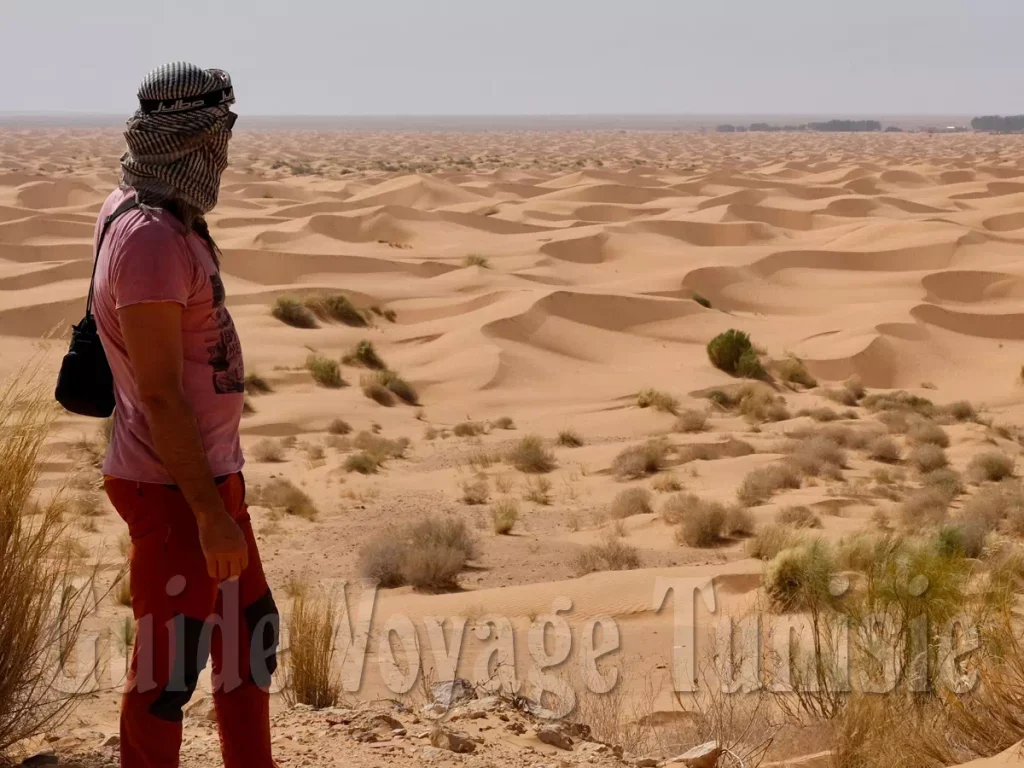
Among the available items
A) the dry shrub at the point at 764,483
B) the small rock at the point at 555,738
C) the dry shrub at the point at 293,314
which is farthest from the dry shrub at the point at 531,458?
the dry shrub at the point at 293,314

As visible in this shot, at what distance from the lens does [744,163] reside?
6444 centimetres

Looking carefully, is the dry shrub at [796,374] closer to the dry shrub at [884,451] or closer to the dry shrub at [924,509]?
the dry shrub at [884,451]

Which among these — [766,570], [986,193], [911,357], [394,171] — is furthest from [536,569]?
[394,171]

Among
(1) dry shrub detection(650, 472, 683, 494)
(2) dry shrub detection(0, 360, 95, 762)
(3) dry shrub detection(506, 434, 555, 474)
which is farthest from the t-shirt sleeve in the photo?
(3) dry shrub detection(506, 434, 555, 474)

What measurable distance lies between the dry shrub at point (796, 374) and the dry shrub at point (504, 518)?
7971 millimetres

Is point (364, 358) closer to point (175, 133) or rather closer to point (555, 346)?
point (555, 346)

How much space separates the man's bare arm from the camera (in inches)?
100.0

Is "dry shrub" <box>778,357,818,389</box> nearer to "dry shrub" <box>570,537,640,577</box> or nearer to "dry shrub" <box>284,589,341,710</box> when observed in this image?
"dry shrub" <box>570,537,640,577</box>

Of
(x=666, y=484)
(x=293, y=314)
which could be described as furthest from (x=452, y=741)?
(x=293, y=314)

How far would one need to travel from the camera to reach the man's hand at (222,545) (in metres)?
2.62

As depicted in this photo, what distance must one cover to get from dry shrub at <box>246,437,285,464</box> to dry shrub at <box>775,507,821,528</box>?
16.4 ft

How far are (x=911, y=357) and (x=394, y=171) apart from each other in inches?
1503

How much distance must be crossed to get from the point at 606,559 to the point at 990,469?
4.38 metres

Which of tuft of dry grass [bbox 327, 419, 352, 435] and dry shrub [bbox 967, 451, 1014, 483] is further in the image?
tuft of dry grass [bbox 327, 419, 352, 435]
